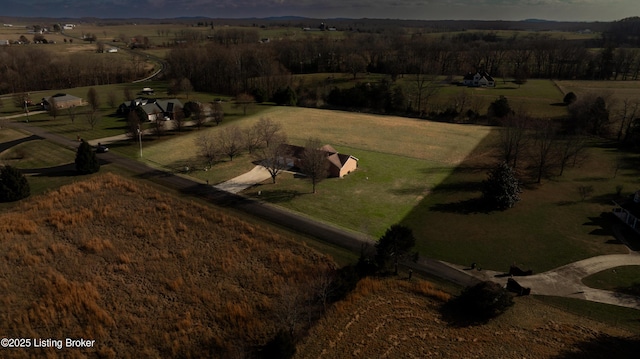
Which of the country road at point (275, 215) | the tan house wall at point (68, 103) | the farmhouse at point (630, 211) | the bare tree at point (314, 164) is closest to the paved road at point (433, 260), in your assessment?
the country road at point (275, 215)

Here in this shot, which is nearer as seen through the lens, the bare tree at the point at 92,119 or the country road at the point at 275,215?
the country road at the point at 275,215

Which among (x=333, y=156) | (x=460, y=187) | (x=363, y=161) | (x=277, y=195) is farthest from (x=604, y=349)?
(x=363, y=161)

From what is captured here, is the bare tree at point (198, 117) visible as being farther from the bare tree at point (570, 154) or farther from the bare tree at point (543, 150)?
the bare tree at point (570, 154)

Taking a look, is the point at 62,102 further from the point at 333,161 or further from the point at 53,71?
the point at 333,161

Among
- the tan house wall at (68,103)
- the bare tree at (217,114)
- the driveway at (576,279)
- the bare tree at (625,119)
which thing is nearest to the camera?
the driveway at (576,279)

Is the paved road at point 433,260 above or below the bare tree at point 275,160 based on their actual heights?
below

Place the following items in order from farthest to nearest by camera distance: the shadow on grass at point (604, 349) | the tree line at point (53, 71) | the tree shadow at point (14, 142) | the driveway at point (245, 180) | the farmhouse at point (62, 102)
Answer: the tree line at point (53, 71)
the farmhouse at point (62, 102)
the tree shadow at point (14, 142)
the driveway at point (245, 180)
the shadow on grass at point (604, 349)

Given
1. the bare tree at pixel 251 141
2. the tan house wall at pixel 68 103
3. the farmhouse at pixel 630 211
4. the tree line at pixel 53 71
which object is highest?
the tree line at pixel 53 71

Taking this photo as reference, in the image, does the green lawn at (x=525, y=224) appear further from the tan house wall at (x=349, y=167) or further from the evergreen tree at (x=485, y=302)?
the tan house wall at (x=349, y=167)
